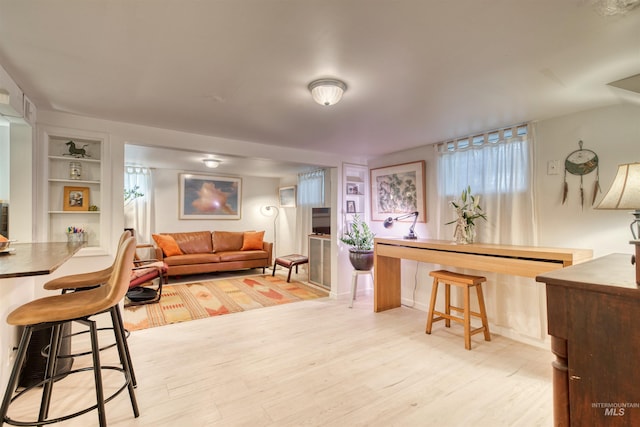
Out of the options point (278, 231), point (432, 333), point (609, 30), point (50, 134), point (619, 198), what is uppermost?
A: point (609, 30)

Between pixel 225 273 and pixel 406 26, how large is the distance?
5488 mm

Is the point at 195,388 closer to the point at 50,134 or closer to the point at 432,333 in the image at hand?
the point at 432,333

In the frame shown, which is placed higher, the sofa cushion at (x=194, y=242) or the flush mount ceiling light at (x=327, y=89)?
the flush mount ceiling light at (x=327, y=89)

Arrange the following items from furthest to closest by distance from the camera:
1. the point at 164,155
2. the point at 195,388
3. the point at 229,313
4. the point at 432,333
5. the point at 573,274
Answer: the point at 164,155, the point at 229,313, the point at 432,333, the point at 195,388, the point at 573,274

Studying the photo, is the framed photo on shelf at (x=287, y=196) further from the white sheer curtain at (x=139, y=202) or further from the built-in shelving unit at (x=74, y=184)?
the built-in shelving unit at (x=74, y=184)

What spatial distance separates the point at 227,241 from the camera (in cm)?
612

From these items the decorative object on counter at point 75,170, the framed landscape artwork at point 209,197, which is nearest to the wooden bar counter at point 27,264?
the decorative object on counter at point 75,170

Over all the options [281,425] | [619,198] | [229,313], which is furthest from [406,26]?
[229,313]

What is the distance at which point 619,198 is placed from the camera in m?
1.23

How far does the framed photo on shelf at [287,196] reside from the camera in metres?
6.37

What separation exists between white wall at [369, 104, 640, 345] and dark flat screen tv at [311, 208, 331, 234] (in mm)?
2698

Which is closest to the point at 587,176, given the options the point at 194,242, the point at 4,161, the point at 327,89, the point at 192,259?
the point at 327,89

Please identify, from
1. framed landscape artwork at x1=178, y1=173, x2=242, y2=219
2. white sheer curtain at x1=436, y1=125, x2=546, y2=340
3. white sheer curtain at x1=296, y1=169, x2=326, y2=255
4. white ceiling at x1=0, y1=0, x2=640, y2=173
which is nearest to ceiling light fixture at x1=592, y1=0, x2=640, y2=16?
white ceiling at x1=0, y1=0, x2=640, y2=173

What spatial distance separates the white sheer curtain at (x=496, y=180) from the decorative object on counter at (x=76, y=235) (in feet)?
12.3
